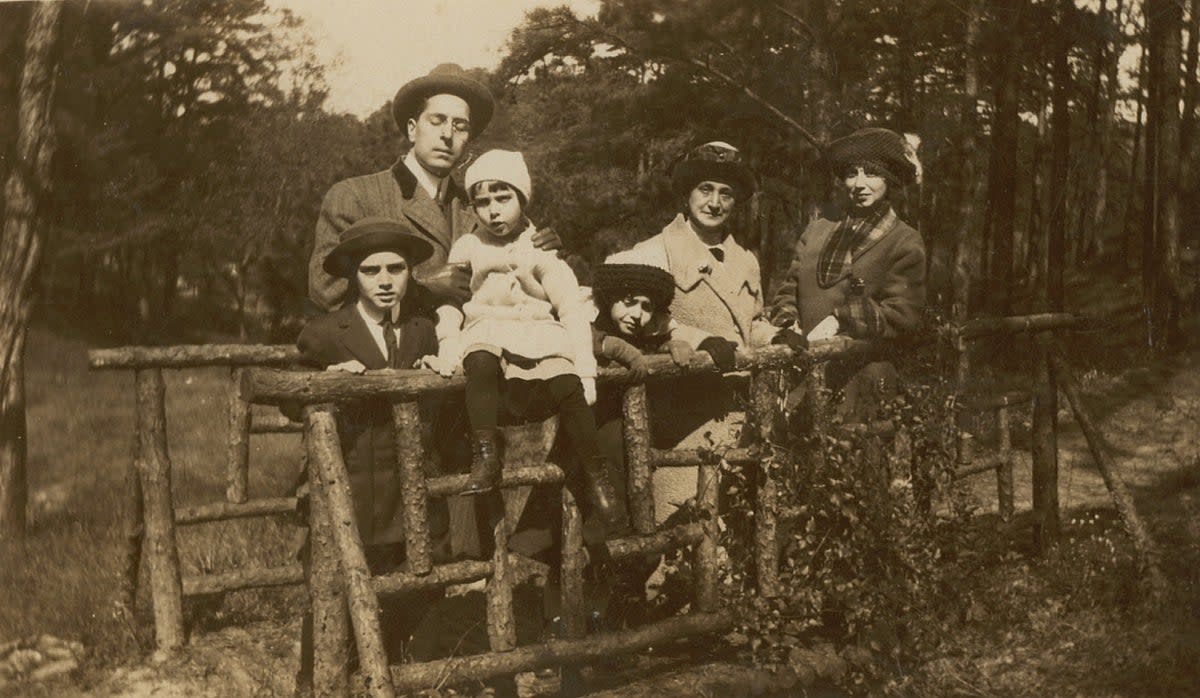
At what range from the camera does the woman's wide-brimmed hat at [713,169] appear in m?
4.22

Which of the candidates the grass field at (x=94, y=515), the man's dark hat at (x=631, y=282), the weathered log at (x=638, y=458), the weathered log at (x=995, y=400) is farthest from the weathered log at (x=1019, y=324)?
the grass field at (x=94, y=515)

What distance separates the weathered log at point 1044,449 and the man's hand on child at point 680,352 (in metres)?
2.13

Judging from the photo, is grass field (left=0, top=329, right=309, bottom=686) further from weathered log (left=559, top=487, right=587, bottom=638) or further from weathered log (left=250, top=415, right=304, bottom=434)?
weathered log (left=559, top=487, right=587, bottom=638)

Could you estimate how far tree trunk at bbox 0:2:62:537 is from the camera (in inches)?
191

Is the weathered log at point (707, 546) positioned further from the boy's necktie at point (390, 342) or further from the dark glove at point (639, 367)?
the boy's necktie at point (390, 342)

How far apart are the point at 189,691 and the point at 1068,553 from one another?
12.4 feet

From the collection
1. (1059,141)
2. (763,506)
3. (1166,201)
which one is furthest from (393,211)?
(1166,201)

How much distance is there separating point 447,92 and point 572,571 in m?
1.85

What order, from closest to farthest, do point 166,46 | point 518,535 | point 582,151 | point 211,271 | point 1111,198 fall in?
point 518,535 < point 166,46 < point 582,151 < point 211,271 < point 1111,198

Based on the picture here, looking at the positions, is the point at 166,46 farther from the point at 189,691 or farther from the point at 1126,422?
the point at 1126,422

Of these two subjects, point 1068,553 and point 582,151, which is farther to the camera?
point 582,151

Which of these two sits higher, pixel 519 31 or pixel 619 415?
pixel 519 31

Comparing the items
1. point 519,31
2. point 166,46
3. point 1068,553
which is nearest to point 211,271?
point 166,46

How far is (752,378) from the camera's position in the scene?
4.17 m
